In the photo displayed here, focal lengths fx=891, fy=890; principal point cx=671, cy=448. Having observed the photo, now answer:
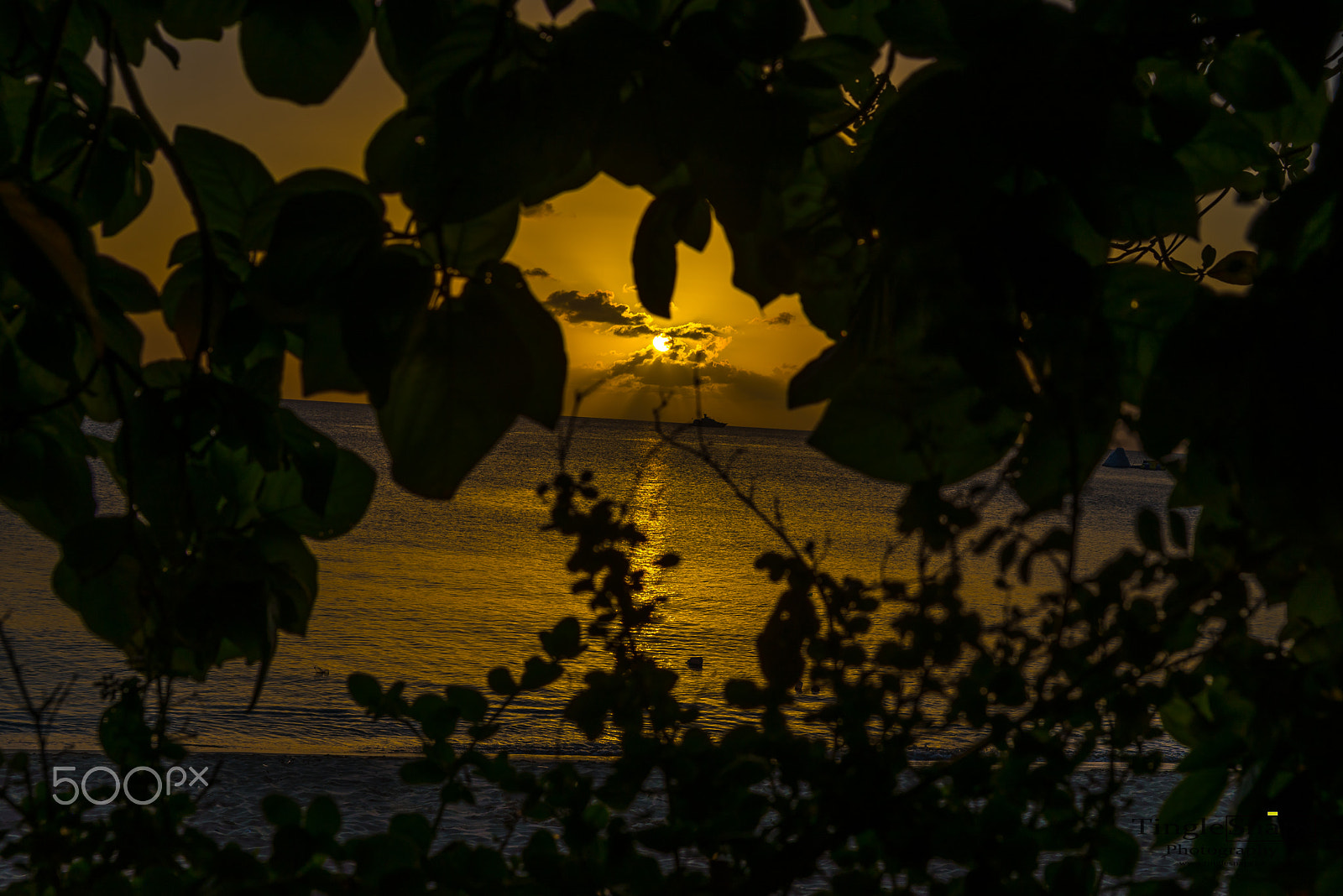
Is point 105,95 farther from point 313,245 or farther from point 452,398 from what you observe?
point 452,398

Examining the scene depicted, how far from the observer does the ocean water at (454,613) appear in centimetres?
545

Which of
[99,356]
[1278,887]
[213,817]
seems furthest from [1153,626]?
[213,817]

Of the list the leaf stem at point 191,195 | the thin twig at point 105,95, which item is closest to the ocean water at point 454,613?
the leaf stem at point 191,195

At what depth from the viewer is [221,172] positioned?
2.89 ft

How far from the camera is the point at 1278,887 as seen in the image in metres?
0.59

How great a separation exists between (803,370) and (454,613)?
9.75 metres

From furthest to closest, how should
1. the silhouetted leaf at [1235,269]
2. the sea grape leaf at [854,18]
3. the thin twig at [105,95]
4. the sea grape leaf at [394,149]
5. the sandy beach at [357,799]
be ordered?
1. the sandy beach at [357,799]
2. the silhouetted leaf at [1235,269]
3. the thin twig at [105,95]
4. the sea grape leaf at [854,18]
5. the sea grape leaf at [394,149]

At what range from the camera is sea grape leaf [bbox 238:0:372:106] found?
60 cm

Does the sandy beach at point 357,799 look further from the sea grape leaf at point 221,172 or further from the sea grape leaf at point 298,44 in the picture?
the sea grape leaf at point 298,44

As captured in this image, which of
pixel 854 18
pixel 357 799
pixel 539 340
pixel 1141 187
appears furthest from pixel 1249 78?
pixel 357 799

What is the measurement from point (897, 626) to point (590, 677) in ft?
0.99

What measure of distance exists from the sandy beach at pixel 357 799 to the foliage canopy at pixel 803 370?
2927 mm

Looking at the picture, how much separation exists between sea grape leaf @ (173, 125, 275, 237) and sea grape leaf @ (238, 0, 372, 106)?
0.29 meters

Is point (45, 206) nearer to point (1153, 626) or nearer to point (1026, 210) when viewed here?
point (1026, 210)
